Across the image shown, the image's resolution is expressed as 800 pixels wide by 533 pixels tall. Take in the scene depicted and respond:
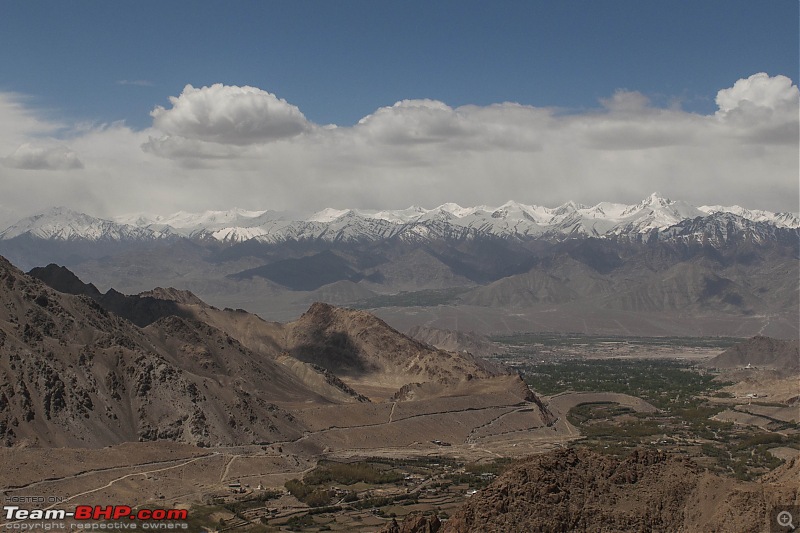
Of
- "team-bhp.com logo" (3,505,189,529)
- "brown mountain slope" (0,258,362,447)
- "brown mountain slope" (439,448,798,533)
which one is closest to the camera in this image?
"brown mountain slope" (439,448,798,533)

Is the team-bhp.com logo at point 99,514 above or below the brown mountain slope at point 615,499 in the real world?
below

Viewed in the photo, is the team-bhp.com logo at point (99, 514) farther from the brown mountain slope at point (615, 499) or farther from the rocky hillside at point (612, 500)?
the brown mountain slope at point (615, 499)

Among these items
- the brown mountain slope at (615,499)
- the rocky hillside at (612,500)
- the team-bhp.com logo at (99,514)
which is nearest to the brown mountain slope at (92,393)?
the team-bhp.com logo at (99,514)

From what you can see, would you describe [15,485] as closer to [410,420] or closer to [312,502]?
[312,502]

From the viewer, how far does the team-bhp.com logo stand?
317 ft

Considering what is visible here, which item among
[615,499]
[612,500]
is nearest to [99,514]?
[612,500]

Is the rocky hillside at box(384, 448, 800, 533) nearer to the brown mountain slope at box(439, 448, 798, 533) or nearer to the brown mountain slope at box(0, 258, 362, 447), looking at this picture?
the brown mountain slope at box(439, 448, 798, 533)

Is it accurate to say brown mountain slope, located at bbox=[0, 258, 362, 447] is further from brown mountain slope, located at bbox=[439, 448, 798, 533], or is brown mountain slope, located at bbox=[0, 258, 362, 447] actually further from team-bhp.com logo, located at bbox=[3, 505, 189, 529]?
brown mountain slope, located at bbox=[439, 448, 798, 533]

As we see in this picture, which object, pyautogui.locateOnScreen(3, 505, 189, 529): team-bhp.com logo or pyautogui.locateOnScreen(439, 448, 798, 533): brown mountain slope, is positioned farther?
pyautogui.locateOnScreen(3, 505, 189, 529): team-bhp.com logo

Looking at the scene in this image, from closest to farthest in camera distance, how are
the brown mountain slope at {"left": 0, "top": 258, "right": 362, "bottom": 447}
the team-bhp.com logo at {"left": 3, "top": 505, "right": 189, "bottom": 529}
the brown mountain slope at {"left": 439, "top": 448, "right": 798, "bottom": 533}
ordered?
the brown mountain slope at {"left": 439, "top": 448, "right": 798, "bottom": 533} → the team-bhp.com logo at {"left": 3, "top": 505, "right": 189, "bottom": 529} → the brown mountain slope at {"left": 0, "top": 258, "right": 362, "bottom": 447}

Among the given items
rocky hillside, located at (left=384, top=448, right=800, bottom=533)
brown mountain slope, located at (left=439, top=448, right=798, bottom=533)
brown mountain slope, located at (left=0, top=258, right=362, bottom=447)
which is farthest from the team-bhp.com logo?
brown mountain slope, located at (left=439, top=448, right=798, bottom=533)

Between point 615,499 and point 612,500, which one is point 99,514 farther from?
point 615,499

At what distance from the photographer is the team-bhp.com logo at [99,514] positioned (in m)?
96.7

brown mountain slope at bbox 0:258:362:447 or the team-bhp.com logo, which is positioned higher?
brown mountain slope at bbox 0:258:362:447
